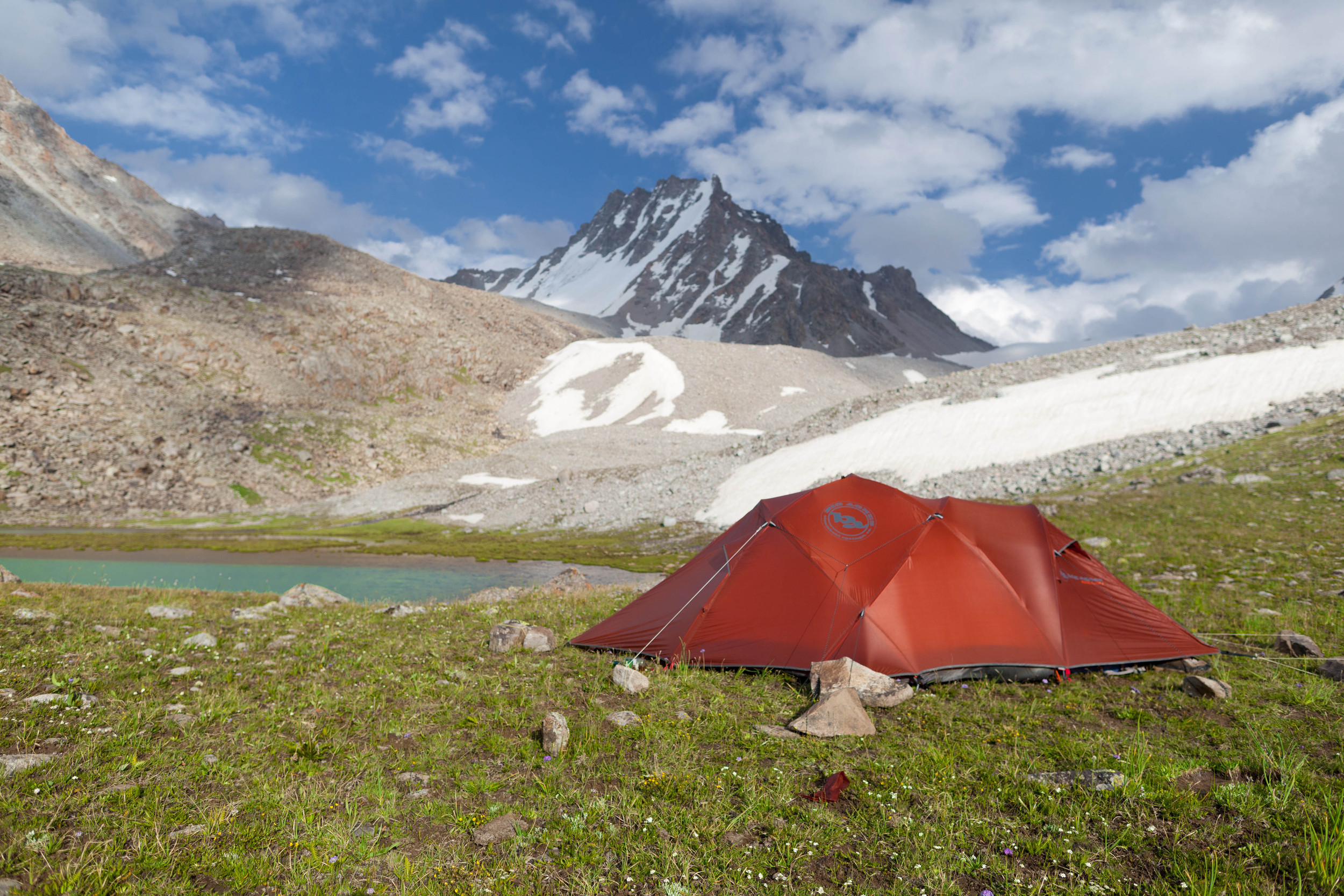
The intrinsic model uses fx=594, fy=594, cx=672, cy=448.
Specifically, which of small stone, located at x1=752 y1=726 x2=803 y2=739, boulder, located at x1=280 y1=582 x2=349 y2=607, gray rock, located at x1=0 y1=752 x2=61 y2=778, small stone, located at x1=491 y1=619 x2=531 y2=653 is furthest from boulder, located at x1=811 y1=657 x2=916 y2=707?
boulder, located at x1=280 y1=582 x2=349 y2=607

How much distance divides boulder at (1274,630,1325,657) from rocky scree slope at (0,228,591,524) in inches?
2911

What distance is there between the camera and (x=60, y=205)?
163625 mm

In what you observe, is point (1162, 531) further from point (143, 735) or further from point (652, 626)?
point (143, 735)

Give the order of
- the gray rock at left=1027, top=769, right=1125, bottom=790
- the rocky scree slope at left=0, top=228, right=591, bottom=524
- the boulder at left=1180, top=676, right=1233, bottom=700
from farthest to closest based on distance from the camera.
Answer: the rocky scree slope at left=0, top=228, right=591, bottom=524, the boulder at left=1180, top=676, right=1233, bottom=700, the gray rock at left=1027, top=769, right=1125, bottom=790

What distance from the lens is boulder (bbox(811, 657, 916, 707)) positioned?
311 inches

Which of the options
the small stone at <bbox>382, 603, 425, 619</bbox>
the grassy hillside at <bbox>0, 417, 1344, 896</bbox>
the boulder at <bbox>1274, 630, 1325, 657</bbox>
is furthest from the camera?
the small stone at <bbox>382, 603, 425, 619</bbox>

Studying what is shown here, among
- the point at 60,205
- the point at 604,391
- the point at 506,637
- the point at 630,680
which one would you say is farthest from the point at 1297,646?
the point at 60,205

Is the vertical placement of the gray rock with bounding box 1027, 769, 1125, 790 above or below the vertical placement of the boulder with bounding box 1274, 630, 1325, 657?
above

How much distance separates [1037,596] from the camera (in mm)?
9719

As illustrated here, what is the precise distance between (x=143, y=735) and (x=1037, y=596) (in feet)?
39.2

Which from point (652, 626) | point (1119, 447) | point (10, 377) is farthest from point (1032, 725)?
point (10, 377)

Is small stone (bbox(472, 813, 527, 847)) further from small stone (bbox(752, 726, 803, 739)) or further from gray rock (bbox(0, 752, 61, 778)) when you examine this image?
gray rock (bbox(0, 752, 61, 778))

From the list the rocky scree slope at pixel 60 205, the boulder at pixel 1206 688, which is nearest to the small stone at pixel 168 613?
the boulder at pixel 1206 688

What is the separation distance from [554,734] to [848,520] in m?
5.98
